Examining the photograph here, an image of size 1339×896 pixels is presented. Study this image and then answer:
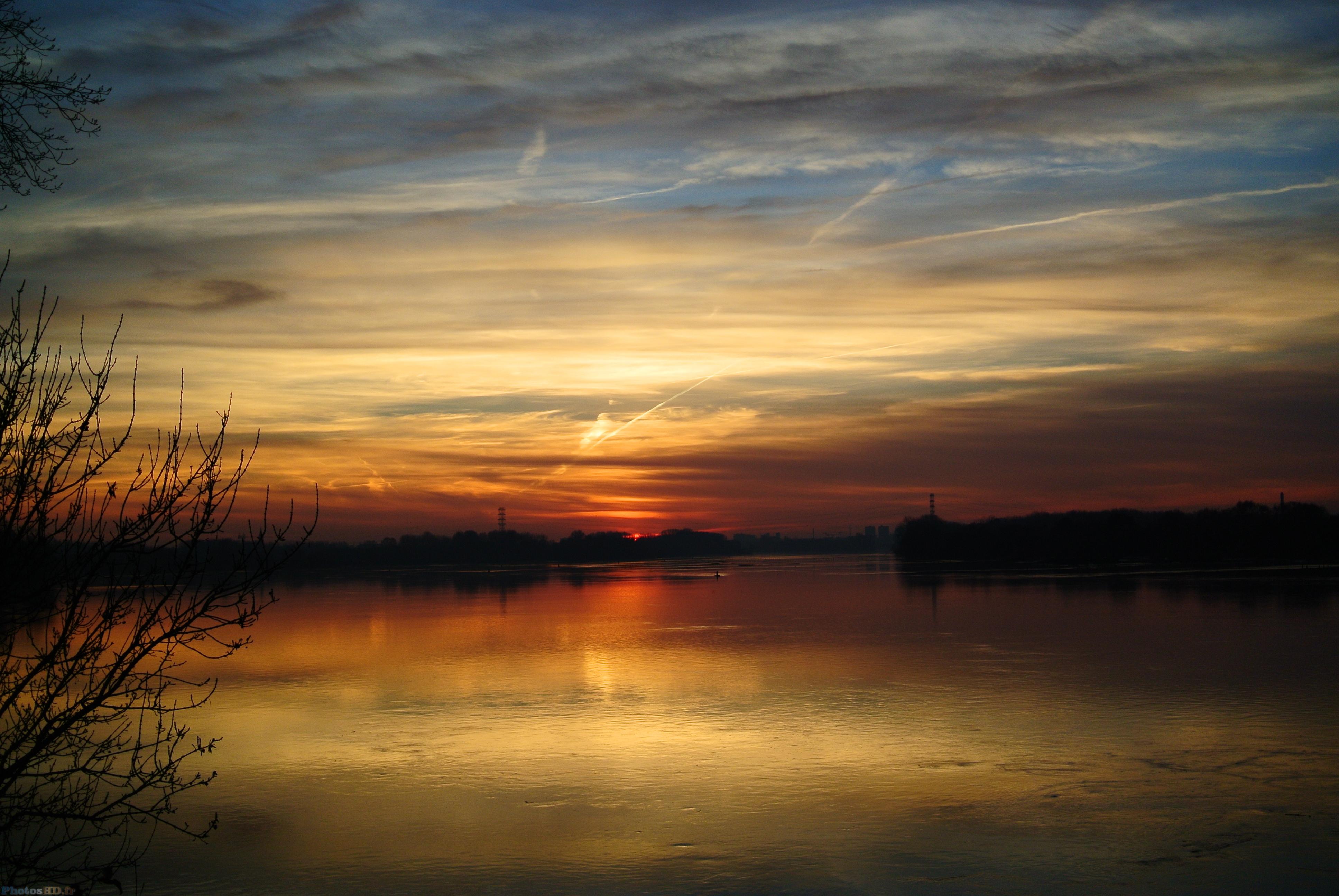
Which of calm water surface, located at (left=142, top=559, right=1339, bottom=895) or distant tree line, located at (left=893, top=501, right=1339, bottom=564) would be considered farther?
distant tree line, located at (left=893, top=501, right=1339, bottom=564)

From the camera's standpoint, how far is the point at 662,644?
24906mm

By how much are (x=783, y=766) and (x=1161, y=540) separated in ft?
263

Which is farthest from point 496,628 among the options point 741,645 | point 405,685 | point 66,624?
point 66,624

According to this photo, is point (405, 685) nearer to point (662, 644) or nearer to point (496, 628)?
point (662, 644)

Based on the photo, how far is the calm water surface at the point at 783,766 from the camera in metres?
8.57

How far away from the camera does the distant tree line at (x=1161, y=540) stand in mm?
75688

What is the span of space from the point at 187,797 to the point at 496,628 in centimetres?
1851

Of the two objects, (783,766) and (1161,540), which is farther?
(1161,540)

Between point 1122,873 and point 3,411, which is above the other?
point 3,411

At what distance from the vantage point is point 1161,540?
8281cm

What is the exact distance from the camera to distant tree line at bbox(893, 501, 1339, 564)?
75.7 metres

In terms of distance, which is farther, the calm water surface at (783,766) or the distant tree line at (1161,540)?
the distant tree line at (1161,540)

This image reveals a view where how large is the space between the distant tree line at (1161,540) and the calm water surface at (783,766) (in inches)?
2274

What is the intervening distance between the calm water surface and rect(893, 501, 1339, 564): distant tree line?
57.7 metres
